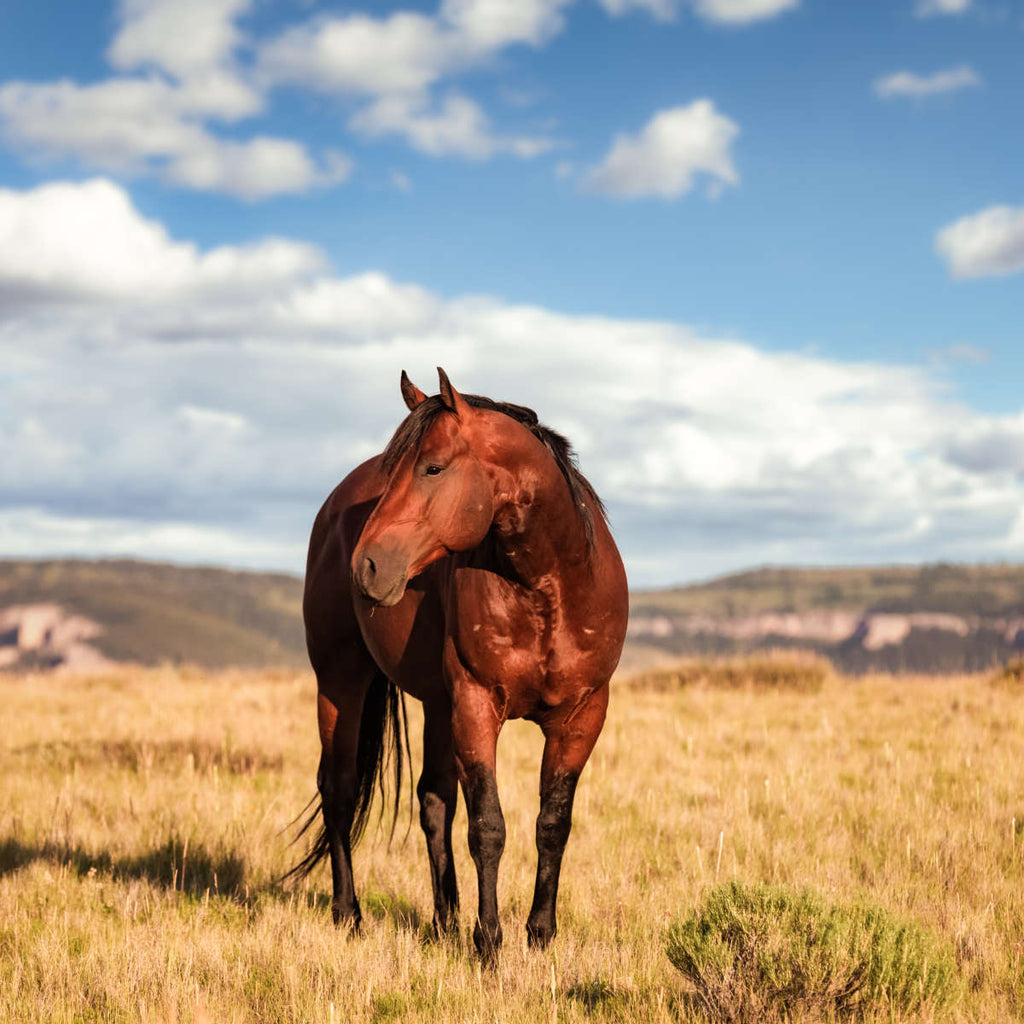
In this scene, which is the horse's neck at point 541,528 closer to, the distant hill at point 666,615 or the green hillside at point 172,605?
the distant hill at point 666,615

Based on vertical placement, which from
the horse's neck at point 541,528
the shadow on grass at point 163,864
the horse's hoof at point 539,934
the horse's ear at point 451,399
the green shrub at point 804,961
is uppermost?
the horse's ear at point 451,399

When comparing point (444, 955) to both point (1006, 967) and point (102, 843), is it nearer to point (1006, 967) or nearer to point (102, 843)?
point (1006, 967)

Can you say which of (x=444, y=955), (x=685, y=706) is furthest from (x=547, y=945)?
(x=685, y=706)

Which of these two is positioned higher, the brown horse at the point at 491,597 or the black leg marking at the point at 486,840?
the brown horse at the point at 491,597

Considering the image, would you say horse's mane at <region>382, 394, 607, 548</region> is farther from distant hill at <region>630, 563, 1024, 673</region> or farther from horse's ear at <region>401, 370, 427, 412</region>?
distant hill at <region>630, 563, 1024, 673</region>

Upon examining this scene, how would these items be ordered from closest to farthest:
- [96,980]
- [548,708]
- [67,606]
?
[96,980]
[548,708]
[67,606]

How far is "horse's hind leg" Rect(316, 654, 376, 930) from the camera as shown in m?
6.21

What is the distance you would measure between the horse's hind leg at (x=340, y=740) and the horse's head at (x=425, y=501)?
2507 millimetres

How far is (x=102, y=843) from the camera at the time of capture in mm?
7277

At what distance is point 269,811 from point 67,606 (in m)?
147

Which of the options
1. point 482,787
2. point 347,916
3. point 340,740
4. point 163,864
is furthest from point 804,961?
point 163,864

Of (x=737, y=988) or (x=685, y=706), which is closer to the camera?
(x=737, y=988)

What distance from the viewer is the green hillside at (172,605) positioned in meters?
133

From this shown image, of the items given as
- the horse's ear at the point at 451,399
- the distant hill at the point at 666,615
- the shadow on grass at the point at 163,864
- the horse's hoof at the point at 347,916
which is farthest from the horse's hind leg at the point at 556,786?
the distant hill at the point at 666,615
